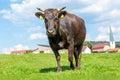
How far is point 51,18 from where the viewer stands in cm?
1526

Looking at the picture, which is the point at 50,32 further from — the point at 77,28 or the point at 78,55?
the point at 78,55

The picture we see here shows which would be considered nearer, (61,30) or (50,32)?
(50,32)

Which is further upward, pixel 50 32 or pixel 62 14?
pixel 62 14

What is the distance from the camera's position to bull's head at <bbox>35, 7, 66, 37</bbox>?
1499 cm

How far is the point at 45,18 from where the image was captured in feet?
50.3

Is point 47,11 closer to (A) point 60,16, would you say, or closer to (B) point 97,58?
(A) point 60,16

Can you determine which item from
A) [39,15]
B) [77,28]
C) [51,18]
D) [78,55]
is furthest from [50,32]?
[78,55]

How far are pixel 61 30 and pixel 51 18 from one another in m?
1.05

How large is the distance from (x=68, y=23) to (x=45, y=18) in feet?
5.93

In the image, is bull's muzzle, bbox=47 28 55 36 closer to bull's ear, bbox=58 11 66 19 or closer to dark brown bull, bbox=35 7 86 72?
dark brown bull, bbox=35 7 86 72

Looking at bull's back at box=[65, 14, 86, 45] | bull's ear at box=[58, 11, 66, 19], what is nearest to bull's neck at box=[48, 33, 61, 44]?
bull's ear at box=[58, 11, 66, 19]

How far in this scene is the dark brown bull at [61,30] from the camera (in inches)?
600

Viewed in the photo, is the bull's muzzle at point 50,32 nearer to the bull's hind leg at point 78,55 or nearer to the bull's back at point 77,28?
the bull's back at point 77,28

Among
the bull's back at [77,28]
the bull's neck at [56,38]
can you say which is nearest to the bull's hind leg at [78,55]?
the bull's back at [77,28]
